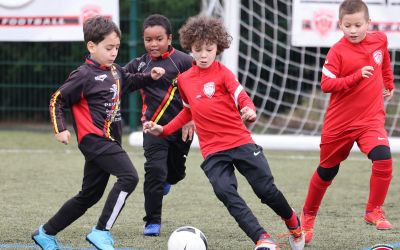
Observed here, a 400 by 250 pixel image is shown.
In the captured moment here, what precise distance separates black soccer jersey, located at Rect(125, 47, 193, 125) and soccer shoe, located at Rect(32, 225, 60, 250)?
1.26 metres

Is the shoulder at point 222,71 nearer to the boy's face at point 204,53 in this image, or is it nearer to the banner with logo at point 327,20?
the boy's face at point 204,53

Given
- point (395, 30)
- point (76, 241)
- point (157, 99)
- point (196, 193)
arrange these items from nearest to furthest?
1. point (76, 241)
2. point (157, 99)
3. point (196, 193)
4. point (395, 30)

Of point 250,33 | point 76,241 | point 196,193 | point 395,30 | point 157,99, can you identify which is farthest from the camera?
point 250,33

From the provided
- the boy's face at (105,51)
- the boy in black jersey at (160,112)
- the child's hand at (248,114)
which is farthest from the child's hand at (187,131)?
the child's hand at (248,114)

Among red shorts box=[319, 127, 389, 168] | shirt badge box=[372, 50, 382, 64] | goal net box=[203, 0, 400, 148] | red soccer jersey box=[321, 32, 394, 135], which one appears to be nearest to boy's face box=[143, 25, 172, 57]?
red soccer jersey box=[321, 32, 394, 135]

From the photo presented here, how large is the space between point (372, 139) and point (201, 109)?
1107 mm

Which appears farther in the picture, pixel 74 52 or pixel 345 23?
pixel 74 52

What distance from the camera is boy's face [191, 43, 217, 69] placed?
17.7 feet

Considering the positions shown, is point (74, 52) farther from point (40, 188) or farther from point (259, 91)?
point (40, 188)

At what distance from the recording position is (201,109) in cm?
541

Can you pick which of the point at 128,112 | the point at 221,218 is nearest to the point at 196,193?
the point at 221,218

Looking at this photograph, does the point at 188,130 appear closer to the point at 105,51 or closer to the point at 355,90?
the point at 105,51

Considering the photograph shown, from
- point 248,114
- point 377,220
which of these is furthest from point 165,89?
point 377,220

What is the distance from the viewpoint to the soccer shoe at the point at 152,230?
610 centimetres
